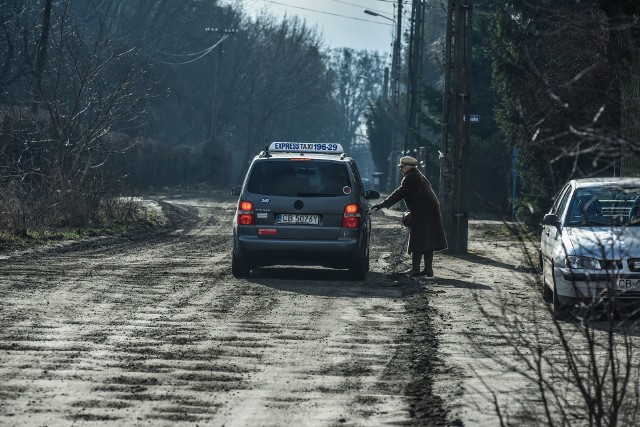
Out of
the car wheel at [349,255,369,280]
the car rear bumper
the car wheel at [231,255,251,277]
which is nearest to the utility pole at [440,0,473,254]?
the car wheel at [349,255,369,280]

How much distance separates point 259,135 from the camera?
8562 centimetres

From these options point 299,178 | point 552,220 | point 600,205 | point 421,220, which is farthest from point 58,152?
point 600,205

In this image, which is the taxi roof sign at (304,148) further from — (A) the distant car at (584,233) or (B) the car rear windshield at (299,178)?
(A) the distant car at (584,233)

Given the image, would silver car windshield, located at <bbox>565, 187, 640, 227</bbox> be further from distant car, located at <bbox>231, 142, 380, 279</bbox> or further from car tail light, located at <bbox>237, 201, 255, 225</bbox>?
car tail light, located at <bbox>237, 201, 255, 225</bbox>

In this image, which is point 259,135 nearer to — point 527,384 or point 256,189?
point 256,189

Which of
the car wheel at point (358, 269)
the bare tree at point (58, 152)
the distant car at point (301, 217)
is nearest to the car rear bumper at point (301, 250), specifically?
the distant car at point (301, 217)

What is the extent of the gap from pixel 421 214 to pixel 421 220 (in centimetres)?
9

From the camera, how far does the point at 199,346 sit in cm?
1009

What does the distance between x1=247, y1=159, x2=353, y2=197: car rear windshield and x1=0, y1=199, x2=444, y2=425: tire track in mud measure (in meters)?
1.22

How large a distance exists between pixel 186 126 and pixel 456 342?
242 feet

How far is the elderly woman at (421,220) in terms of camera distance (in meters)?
17.6

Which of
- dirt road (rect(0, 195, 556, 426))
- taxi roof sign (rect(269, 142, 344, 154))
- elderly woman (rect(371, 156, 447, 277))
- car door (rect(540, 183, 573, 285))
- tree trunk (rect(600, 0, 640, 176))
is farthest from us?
taxi roof sign (rect(269, 142, 344, 154))

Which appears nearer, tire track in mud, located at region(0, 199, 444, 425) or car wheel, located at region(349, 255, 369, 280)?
tire track in mud, located at region(0, 199, 444, 425)

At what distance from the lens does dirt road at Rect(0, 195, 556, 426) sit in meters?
7.50
